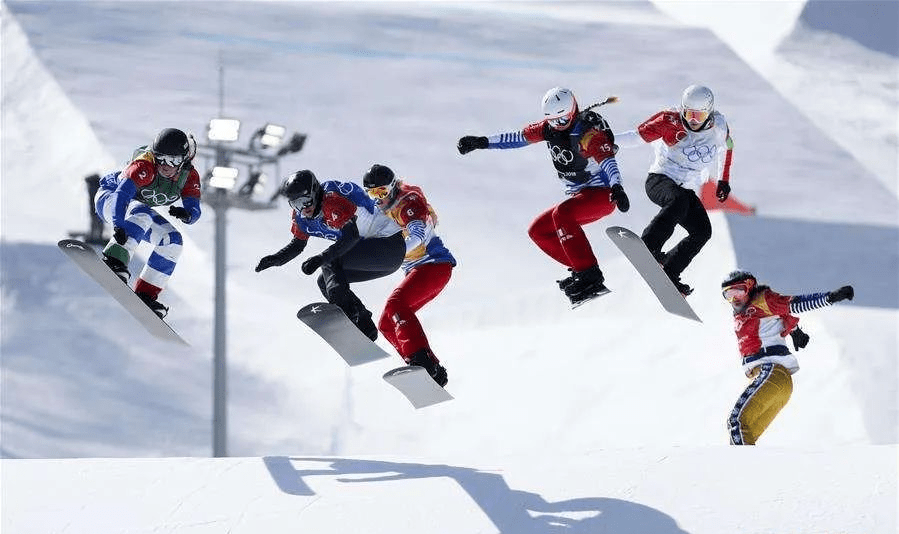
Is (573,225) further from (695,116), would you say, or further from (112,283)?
(112,283)

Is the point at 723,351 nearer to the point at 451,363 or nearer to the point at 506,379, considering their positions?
the point at 506,379

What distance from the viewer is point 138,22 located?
50.7 metres

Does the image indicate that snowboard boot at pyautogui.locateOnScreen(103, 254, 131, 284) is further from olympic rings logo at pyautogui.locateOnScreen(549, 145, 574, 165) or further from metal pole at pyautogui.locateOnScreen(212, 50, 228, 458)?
metal pole at pyautogui.locateOnScreen(212, 50, 228, 458)

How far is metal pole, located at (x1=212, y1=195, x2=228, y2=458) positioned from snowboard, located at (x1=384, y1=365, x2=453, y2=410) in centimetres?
891

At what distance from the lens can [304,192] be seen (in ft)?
38.3

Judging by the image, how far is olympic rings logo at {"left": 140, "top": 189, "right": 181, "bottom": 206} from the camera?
11.9m

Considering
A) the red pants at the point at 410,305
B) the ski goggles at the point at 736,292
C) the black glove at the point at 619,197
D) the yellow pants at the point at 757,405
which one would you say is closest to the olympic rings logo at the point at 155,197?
the red pants at the point at 410,305

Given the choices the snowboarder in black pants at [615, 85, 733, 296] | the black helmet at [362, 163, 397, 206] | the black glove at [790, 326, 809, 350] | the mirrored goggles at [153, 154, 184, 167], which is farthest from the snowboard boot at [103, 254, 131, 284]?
the black glove at [790, 326, 809, 350]

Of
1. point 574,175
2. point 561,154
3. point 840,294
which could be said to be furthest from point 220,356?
point 840,294

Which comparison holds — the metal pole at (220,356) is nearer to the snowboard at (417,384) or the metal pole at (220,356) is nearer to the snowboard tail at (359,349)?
the snowboard tail at (359,349)

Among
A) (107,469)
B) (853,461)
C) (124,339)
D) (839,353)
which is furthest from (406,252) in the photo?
(124,339)

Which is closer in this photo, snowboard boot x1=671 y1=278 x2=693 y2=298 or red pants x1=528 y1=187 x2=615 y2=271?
red pants x1=528 y1=187 x2=615 y2=271

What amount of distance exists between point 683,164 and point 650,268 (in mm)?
923

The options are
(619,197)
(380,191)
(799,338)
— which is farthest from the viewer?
(799,338)
